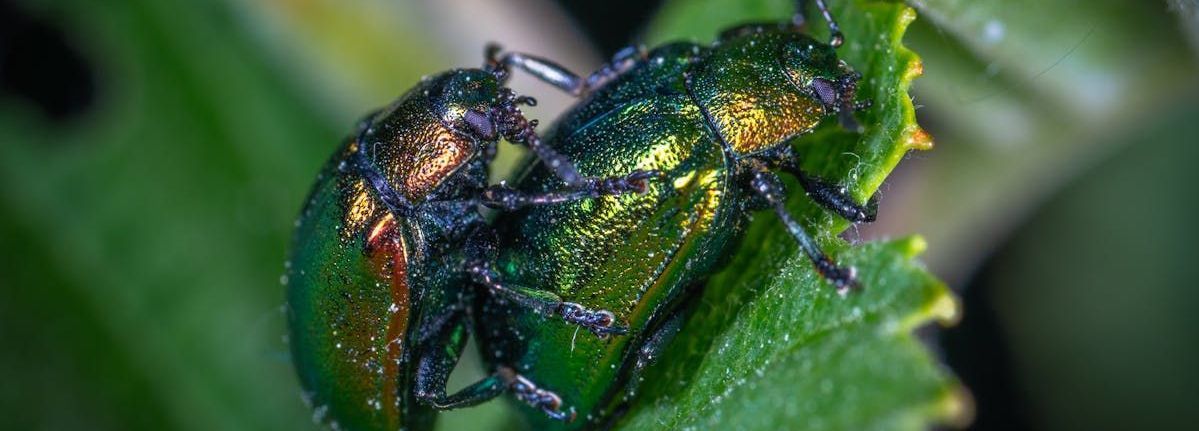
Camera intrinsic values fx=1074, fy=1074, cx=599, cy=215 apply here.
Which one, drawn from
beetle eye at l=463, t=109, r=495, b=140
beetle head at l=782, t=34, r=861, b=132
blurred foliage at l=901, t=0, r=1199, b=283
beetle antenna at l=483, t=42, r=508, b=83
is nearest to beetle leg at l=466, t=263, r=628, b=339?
beetle eye at l=463, t=109, r=495, b=140

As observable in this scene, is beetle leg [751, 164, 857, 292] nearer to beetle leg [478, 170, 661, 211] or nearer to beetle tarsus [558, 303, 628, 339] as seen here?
beetle leg [478, 170, 661, 211]

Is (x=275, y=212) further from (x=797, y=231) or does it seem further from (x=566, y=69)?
(x=797, y=231)

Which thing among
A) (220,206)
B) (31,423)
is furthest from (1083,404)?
(31,423)

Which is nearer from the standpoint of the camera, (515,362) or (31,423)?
(515,362)

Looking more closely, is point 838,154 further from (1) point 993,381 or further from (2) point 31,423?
(2) point 31,423

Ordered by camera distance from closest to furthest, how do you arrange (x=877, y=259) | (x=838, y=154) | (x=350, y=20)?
(x=877, y=259), (x=838, y=154), (x=350, y=20)

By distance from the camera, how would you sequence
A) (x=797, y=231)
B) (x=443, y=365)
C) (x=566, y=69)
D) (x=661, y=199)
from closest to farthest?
(x=797, y=231) < (x=661, y=199) < (x=443, y=365) < (x=566, y=69)

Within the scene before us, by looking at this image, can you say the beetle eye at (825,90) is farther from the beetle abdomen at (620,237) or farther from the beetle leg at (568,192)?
the beetle leg at (568,192)

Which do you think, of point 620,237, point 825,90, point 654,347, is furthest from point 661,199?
point 825,90
